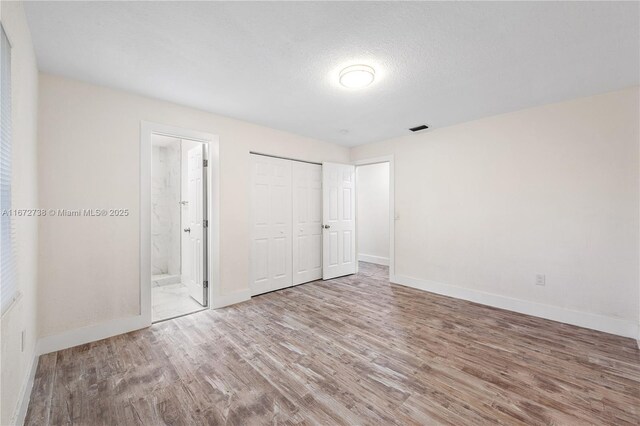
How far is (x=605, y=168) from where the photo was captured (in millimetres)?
2811

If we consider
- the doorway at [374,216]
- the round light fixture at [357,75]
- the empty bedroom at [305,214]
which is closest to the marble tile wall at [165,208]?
the empty bedroom at [305,214]

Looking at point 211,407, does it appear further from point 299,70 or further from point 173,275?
point 173,275

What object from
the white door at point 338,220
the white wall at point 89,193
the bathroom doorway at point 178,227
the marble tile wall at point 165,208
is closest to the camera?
the white wall at point 89,193

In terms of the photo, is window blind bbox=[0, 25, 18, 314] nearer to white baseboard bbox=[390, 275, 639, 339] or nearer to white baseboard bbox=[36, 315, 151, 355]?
white baseboard bbox=[36, 315, 151, 355]

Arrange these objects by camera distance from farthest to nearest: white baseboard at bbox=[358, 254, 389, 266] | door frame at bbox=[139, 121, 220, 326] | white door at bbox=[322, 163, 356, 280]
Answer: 1. white baseboard at bbox=[358, 254, 389, 266]
2. white door at bbox=[322, 163, 356, 280]
3. door frame at bbox=[139, 121, 220, 326]

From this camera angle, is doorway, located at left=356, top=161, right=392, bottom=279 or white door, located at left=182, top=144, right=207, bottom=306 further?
doorway, located at left=356, top=161, right=392, bottom=279

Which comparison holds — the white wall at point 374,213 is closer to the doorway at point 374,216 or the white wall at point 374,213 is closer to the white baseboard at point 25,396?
the doorway at point 374,216

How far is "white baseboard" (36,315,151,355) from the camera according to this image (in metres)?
2.34

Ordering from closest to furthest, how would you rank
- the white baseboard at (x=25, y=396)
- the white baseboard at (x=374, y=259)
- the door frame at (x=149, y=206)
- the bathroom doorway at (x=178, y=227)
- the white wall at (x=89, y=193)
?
the white baseboard at (x=25, y=396)
the white wall at (x=89, y=193)
the door frame at (x=149, y=206)
the bathroom doorway at (x=178, y=227)
the white baseboard at (x=374, y=259)

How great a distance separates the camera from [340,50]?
6.77 ft

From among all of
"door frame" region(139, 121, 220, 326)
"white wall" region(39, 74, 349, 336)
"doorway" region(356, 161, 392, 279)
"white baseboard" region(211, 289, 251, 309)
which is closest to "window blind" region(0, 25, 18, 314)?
"white wall" region(39, 74, 349, 336)

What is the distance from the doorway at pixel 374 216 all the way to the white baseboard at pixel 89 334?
441cm

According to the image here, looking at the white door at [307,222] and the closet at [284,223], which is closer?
the closet at [284,223]

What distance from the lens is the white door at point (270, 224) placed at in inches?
155
